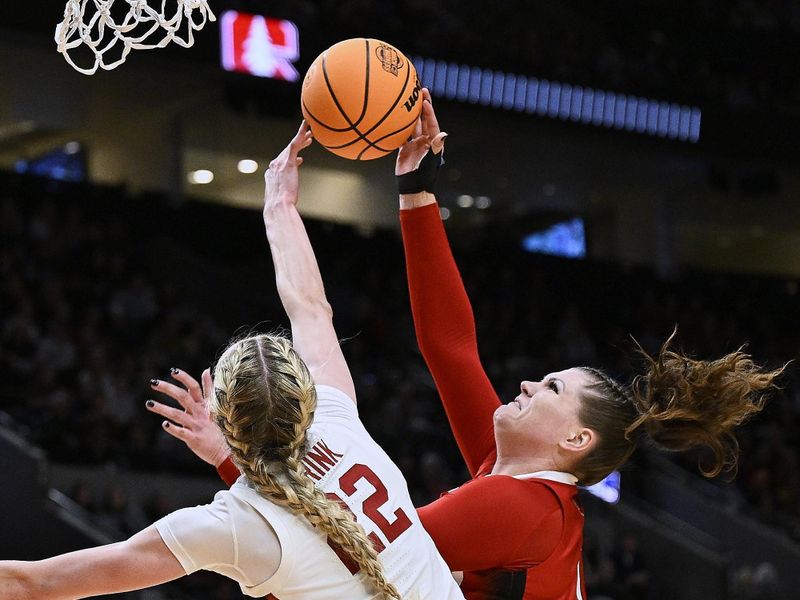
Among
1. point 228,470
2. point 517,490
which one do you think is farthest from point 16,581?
point 517,490

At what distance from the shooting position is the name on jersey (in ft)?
7.22

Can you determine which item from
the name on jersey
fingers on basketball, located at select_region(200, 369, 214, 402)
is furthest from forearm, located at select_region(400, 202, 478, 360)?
the name on jersey

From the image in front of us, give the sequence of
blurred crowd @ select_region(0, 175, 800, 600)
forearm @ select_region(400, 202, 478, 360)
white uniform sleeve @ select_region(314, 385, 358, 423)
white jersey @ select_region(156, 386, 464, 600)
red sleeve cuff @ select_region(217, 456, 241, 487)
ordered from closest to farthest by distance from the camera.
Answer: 1. white jersey @ select_region(156, 386, 464, 600)
2. white uniform sleeve @ select_region(314, 385, 358, 423)
3. red sleeve cuff @ select_region(217, 456, 241, 487)
4. forearm @ select_region(400, 202, 478, 360)
5. blurred crowd @ select_region(0, 175, 800, 600)

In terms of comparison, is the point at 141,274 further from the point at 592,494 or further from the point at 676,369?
the point at 676,369

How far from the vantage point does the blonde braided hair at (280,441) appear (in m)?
2.11

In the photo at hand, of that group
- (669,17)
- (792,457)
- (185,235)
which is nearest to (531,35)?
(669,17)

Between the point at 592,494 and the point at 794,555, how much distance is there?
84.1 inches

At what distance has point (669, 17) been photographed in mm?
16641

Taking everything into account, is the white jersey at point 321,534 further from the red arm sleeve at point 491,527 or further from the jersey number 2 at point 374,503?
the red arm sleeve at point 491,527

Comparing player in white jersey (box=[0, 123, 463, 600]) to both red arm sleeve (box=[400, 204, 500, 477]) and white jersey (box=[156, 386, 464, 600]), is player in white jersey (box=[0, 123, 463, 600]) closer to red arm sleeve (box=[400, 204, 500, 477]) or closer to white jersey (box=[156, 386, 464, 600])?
white jersey (box=[156, 386, 464, 600])

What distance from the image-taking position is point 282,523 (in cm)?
209

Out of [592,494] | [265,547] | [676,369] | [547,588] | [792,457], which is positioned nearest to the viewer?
[265,547]

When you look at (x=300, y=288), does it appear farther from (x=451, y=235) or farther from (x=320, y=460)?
(x=451, y=235)

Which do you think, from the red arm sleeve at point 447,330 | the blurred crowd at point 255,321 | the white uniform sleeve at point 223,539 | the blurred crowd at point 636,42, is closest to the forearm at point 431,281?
the red arm sleeve at point 447,330
